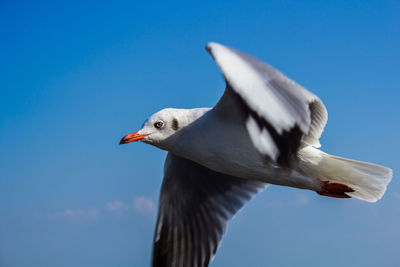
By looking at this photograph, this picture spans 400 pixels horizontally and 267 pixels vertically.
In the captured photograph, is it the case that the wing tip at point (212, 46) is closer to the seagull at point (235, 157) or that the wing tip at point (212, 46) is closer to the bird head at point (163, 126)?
the seagull at point (235, 157)

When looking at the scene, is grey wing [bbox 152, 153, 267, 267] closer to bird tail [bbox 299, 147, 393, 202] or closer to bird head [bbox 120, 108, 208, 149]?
bird tail [bbox 299, 147, 393, 202]

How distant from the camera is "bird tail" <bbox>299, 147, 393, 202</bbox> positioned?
3.91 metres

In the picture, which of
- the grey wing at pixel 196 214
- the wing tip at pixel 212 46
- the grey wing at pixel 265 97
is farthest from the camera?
the grey wing at pixel 196 214

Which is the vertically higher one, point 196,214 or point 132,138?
point 132,138

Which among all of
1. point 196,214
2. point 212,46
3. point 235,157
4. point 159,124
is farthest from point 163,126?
point 196,214

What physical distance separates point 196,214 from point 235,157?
57.7 inches

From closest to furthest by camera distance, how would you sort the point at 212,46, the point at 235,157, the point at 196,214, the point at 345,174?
the point at 212,46 → the point at 235,157 → the point at 345,174 → the point at 196,214

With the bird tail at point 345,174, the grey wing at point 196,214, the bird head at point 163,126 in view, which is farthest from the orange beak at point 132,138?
the bird tail at point 345,174

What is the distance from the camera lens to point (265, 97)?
2412 millimetres

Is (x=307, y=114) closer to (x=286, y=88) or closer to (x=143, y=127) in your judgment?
(x=286, y=88)

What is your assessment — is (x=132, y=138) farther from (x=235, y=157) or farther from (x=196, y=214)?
(x=196, y=214)

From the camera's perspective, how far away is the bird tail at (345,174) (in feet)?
12.8

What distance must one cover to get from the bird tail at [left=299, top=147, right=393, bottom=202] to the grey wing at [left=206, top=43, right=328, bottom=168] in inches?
49.3

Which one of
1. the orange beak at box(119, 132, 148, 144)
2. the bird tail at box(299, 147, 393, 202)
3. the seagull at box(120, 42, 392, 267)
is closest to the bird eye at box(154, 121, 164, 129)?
the seagull at box(120, 42, 392, 267)
